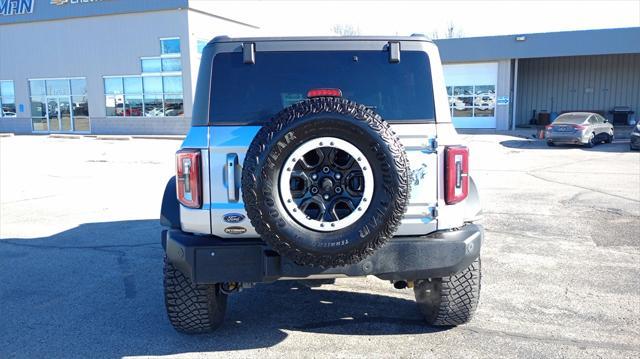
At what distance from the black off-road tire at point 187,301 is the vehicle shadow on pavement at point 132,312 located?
154mm

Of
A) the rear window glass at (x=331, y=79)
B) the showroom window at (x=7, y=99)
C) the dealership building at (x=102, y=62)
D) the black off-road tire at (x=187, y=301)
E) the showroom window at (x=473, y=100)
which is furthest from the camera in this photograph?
the showroom window at (x=7, y=99)

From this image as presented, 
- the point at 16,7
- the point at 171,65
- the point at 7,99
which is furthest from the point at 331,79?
the point at 7,99

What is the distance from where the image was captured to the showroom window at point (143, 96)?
31.5m

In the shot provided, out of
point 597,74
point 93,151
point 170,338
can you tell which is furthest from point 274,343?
point 597,74

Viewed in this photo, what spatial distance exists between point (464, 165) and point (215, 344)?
2.24 metres

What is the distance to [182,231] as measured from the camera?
3.62 m

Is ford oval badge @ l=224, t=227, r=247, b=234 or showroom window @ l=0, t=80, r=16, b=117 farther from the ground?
showroom window @ l=0, t=80, r=16, b=117

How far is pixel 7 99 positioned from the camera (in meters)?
36.2

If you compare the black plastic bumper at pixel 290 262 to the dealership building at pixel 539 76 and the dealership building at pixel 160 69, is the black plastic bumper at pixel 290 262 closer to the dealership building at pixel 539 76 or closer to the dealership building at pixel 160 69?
the dealership building at pixel 160 69

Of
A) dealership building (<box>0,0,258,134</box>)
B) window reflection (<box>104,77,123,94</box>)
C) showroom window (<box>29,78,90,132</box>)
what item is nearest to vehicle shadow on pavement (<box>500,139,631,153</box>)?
dealership building (<box>0,0,258,134</box>)

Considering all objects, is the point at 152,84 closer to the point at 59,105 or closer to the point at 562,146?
the point at 59,105

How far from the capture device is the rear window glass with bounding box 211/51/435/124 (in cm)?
361

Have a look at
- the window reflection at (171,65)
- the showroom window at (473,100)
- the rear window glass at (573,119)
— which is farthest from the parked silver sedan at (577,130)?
the window reflection at (171,65)

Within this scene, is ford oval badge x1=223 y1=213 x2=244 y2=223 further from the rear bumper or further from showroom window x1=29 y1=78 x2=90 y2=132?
showroom window x1=29 y1=78 x2=90 y2=132
